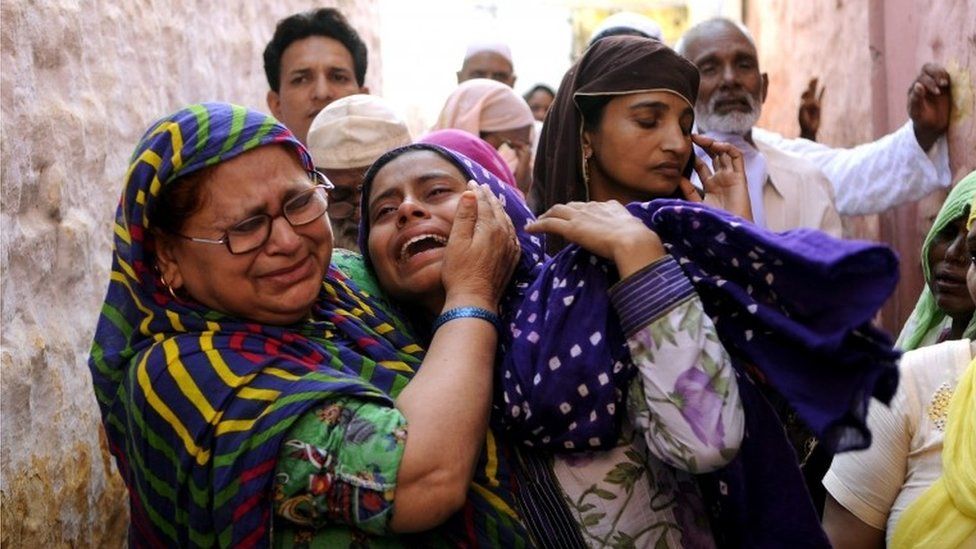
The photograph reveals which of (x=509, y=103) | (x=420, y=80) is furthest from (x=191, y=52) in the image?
(x=420, y=80)

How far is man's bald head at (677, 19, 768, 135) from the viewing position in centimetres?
462

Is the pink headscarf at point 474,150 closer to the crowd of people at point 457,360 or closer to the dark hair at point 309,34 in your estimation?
the crowd of people at point 457,360

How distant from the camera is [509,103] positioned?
5.04 meters

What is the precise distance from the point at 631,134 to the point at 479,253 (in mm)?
724

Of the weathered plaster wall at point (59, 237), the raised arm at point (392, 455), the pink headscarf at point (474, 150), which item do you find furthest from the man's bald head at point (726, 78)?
the raised arm at point (392, 455)

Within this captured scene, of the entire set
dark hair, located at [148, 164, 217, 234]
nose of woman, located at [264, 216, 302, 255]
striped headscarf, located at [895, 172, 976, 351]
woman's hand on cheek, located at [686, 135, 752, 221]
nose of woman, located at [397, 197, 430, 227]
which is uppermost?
dark hair, located at [148, 164, 217, 234]

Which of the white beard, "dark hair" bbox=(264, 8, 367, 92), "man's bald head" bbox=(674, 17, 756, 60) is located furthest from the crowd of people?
"man's bald head" bbox=(674, 17, 756, 60)

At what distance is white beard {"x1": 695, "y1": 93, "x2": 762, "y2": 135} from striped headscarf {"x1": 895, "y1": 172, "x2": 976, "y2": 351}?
1169mm

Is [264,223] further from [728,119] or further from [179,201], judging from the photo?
[728,119]

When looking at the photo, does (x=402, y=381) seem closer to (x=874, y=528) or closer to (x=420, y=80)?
(x=874, y=528)

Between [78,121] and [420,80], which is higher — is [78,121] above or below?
above

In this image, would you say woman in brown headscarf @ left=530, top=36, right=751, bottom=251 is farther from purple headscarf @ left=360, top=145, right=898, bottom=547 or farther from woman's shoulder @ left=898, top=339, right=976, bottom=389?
purple headscarf @ left=360, top=145, right=898, bottom=547

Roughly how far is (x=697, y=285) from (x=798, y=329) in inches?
8.7

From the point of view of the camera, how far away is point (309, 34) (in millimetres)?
4715
